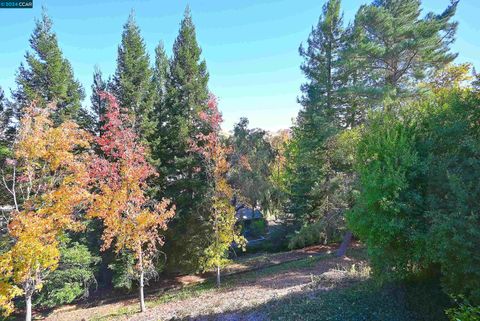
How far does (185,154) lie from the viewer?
1875 cm

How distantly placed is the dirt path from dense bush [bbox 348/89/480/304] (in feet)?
9.74

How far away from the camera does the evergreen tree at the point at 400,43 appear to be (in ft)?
49.7

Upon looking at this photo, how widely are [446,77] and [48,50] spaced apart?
89.6ft

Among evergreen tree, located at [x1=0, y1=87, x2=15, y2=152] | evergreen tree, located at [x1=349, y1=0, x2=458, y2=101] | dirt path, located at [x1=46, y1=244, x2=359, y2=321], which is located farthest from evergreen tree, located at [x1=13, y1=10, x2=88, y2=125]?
evergreen tree, located at [x1=349, y1=0, x2=458, y2=101]

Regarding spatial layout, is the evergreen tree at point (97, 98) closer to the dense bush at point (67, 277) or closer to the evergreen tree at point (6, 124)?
the evergreen tree at point (6, 124)

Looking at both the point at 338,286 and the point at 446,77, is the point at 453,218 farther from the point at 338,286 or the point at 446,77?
the point at 446,77

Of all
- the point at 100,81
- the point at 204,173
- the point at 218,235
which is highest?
the point at 100,81

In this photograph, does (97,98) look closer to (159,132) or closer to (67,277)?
(159,132)

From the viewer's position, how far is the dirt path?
10.6 meters

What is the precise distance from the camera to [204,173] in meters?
17.4

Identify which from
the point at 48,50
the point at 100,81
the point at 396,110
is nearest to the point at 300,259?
the point at 396,110

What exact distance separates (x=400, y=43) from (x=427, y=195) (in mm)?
10879

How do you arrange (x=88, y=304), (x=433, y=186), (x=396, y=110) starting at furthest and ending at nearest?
(x=88, y=304) < (x=396, y=110) < (x=433, y=186)

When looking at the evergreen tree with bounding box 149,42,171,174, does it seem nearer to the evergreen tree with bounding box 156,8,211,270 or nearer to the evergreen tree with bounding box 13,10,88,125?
the evergreen tree with bounding box 156,8,211,270
